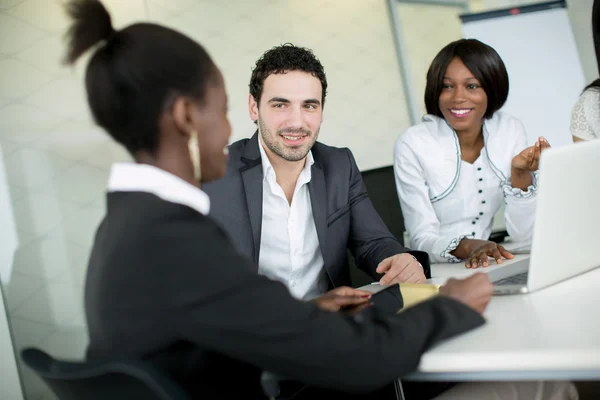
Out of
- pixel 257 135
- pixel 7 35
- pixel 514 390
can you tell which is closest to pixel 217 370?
pixel 514 390

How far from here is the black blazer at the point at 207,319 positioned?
33.3 inches

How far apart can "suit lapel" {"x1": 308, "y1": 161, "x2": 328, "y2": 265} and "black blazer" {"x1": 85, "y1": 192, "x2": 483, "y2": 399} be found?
1169 mm

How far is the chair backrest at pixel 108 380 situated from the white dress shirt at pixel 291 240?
123 centimetres

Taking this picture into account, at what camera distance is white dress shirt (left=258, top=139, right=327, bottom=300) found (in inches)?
82.9

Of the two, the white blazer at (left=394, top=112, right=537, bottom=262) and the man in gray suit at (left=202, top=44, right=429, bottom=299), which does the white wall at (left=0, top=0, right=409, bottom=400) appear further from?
the white blazer at (left=394, top=112, right=537, bottom=262)

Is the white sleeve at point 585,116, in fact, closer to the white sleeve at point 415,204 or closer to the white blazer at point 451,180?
the white blazer at point 451,180

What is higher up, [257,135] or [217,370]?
[257,135]

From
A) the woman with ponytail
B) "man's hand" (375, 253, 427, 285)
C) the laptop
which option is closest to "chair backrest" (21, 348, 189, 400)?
the woman with ponytail

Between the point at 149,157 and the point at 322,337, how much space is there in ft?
1.44

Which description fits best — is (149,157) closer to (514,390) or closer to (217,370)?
(217,370)

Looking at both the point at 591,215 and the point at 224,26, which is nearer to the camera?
the point at 591,215

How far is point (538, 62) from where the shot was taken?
14.0ft

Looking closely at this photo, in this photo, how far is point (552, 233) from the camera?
4.14 ft

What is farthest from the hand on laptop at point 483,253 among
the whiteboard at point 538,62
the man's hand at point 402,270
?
the whiteboard at point 538,62
